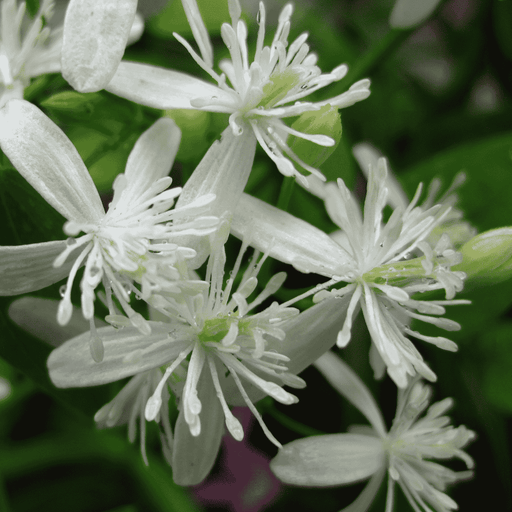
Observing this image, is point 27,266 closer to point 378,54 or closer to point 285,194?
point 285,194

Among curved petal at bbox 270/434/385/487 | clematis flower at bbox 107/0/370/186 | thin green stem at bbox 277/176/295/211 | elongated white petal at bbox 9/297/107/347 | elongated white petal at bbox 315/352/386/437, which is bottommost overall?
elongated white petal at bbox 9/297/107/347

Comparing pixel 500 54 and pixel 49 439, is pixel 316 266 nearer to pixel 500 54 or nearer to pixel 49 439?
pixel 49 439

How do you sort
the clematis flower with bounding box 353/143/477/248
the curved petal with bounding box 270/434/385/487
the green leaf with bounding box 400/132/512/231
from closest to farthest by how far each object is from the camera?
the curved petal with bounding box 270/434/385/487, the clematis flower with bounding box 353/143/477/248, the green leaf with bounding box 400/132/512/231

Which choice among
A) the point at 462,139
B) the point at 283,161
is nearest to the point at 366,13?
the point at 462,139

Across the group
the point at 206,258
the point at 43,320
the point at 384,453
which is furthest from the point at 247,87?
the point at 384,453

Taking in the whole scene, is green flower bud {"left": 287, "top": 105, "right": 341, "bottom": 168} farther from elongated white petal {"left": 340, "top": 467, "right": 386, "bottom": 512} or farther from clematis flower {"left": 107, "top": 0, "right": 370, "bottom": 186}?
elongated white petal {"left": 340, "top": 467, "right": 386, "bottom": 512}

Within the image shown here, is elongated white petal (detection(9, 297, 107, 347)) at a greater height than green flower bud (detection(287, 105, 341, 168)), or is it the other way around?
green flower bud (detection(287, 105, 341, 168))

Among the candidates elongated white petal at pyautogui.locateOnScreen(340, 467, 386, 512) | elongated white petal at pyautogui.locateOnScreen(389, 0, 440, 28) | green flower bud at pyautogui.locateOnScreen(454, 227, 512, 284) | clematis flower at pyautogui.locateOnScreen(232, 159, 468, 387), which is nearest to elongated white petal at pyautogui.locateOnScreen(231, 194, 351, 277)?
clematis flower at pyautogui.locateOnScreen(232, 159, 468, 387)

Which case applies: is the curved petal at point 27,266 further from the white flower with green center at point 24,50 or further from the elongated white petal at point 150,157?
the white flower with green center at point 24,50
